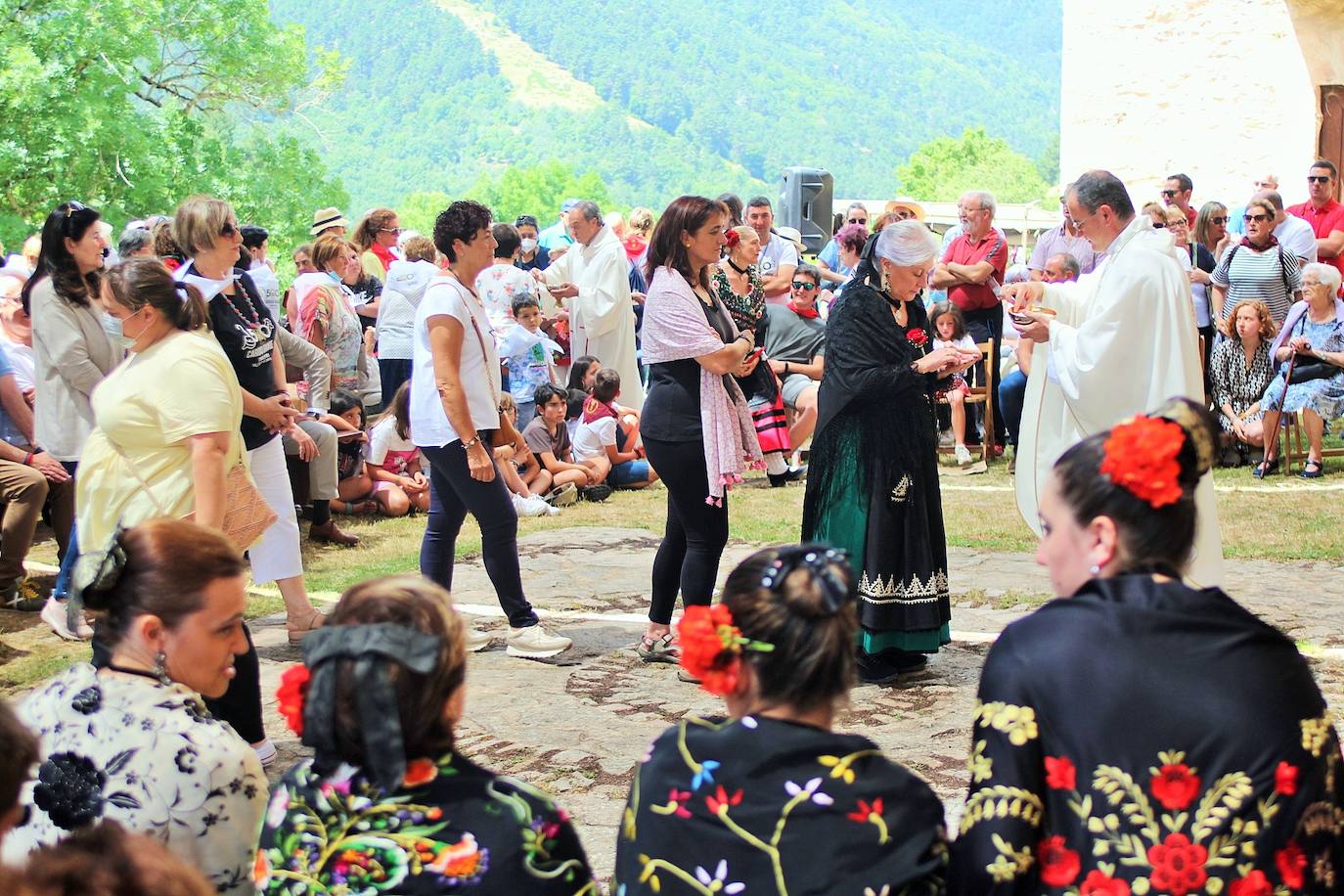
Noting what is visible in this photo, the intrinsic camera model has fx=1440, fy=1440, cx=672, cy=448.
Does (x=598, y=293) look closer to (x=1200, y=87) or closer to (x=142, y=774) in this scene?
(x=1200, y=87)

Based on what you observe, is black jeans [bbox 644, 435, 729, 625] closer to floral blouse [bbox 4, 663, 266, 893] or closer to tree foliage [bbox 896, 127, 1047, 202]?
floral blouse [bbox 4, 663, 266, 893]

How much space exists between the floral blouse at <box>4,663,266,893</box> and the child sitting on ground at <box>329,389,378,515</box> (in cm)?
673

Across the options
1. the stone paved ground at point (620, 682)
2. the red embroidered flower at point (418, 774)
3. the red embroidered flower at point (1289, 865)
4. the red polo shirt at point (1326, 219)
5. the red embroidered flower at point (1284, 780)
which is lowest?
the stone paved ground at point (620, 682)

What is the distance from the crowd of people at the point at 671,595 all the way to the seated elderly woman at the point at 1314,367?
5109mm

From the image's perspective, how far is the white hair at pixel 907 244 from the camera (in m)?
5.30

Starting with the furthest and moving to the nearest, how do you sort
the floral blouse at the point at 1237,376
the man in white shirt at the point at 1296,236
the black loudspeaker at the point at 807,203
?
1. the black loudspeaker at the point at 807,203
2. the man in white shirt at the point at 1296,236
3. the floral blouse at the point at 1237,376

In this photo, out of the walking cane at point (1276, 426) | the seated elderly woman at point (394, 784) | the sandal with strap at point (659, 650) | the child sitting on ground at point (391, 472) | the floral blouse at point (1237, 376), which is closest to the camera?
the seated elderly woman at point (394, 784)

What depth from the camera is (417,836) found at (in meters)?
2.18

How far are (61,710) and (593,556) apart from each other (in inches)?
226

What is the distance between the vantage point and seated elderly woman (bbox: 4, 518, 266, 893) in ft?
8.52

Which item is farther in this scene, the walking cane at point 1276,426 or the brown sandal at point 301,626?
the walking cane at point 1276,426

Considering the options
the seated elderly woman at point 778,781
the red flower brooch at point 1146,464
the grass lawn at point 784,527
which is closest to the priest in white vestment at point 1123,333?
the grass lawn at point 784,527

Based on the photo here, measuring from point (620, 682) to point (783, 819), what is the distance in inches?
137

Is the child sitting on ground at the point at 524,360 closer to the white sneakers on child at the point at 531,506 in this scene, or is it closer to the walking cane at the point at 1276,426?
the white sneakers on child at the point at 531,506
